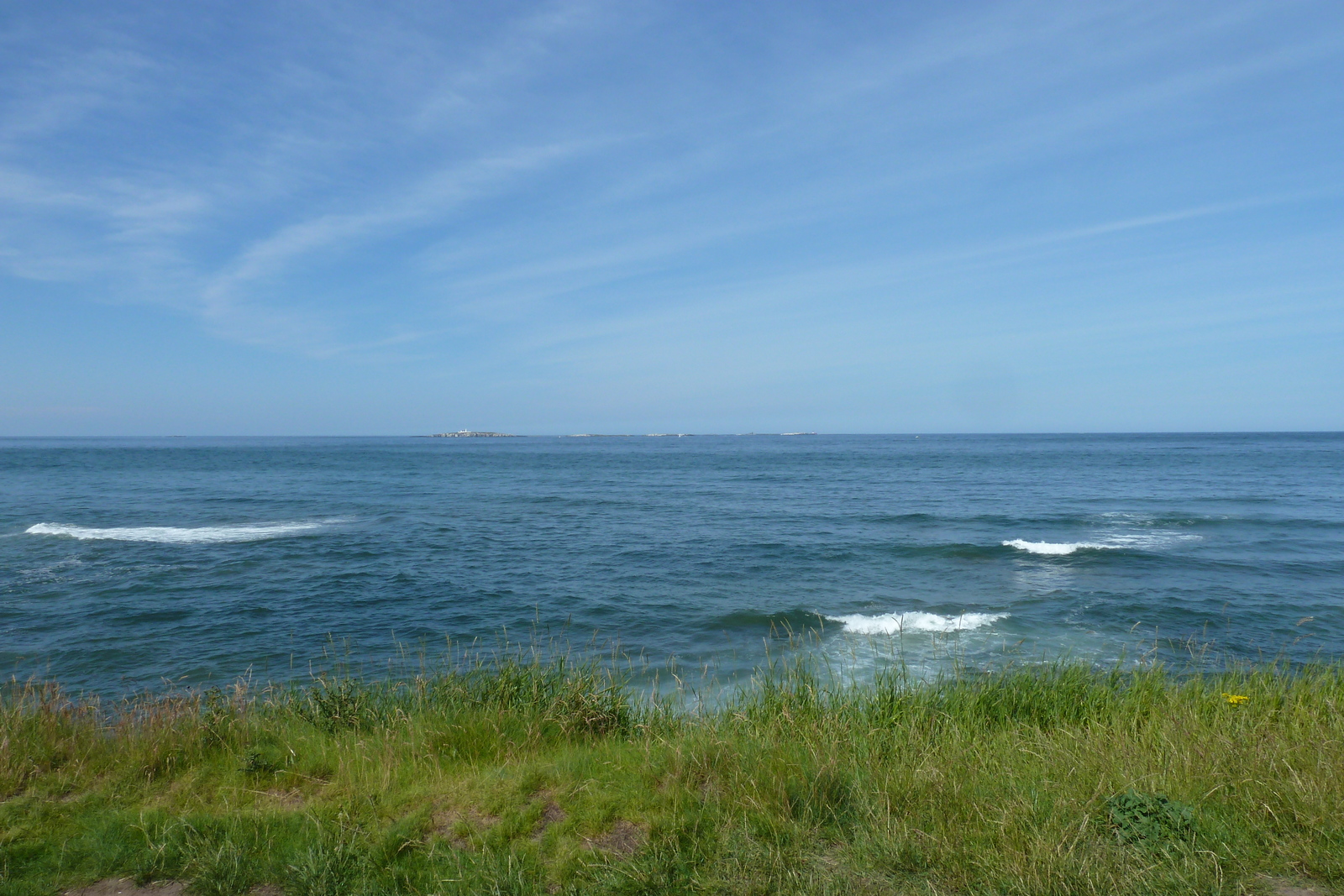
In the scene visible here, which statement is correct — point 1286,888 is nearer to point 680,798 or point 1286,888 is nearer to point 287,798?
point 680,798

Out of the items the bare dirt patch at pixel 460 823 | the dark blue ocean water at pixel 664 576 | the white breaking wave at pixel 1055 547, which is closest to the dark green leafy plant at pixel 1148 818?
the dark blue ocean water at pixel 664 576

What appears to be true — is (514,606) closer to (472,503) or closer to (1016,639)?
(1016,639)

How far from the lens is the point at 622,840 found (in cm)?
557

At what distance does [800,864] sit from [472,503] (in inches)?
1703

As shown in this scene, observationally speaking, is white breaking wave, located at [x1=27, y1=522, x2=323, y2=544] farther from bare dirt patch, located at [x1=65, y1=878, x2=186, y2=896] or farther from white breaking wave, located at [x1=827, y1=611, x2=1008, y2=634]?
bare dirt patch, located at [x1=65, y1=878, x2=186, y2=896]

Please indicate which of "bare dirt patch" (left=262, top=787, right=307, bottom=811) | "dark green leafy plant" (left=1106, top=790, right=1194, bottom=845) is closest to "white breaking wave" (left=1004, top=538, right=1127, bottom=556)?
"dark green leafy plant" (left=1106, top=790, right=1194, bottom=845)

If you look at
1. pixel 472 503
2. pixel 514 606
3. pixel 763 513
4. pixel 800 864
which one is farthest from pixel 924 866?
pixel 472 503

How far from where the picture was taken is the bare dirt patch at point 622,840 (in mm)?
5387

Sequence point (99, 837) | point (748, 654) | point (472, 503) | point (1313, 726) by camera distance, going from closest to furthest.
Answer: point (99, 837) < point (1313, 726) < point (748, 654) < point (472, 503)

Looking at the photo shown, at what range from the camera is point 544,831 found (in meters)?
5.68

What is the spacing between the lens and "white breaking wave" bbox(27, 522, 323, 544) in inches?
1183

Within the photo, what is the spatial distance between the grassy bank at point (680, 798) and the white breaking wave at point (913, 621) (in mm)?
9310

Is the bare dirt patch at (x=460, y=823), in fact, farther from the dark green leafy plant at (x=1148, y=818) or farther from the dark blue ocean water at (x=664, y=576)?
the dark green leafy plant at (x=1148, y=818)

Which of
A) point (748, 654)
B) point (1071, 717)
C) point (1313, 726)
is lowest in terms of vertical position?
point (748, 654)
